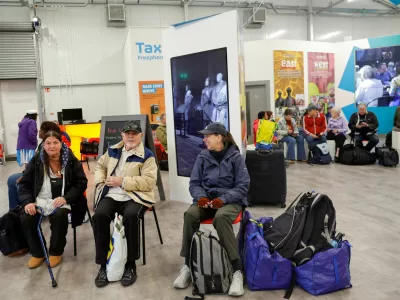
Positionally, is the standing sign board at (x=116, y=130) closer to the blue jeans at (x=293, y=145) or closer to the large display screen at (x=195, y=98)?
the large display screen at (x=195, y=98)

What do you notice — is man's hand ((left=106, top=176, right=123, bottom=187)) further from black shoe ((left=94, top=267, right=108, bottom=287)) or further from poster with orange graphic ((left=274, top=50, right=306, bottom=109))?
poster with orange graphic ((left=274, top=50, right=306, bottom=109))

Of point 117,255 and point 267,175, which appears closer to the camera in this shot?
point 117,255

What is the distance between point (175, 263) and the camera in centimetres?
332

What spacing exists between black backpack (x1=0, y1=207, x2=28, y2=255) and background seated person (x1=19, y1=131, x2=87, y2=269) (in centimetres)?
28

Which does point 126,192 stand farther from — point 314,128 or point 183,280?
point 314,128

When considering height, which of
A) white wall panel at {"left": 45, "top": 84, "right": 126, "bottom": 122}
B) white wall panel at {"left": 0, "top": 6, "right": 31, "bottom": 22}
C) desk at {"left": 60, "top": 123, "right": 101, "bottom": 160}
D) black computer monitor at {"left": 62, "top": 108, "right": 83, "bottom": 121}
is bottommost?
desk at {"left": 60, "top": 123, "right": 101, "bottom": 160}

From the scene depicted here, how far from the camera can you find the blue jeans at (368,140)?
781cm

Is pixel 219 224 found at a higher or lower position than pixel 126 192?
lower

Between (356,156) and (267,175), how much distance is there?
3.49 m

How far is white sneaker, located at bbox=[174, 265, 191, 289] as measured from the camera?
2.86 metres

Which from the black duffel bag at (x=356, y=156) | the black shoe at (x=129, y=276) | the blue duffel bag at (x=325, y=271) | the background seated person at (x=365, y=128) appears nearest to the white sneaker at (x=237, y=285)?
the blue duffel bag at (x=325, y=271)

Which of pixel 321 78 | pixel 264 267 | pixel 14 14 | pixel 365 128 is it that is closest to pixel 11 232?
pixel 264 267

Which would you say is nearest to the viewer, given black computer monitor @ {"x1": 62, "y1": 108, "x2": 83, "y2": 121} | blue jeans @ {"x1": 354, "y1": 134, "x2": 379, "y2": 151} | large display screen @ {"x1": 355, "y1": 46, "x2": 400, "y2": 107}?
blue jeans @ {"x1": 354, "y1": 134, "x2": 379, "y2": 151}

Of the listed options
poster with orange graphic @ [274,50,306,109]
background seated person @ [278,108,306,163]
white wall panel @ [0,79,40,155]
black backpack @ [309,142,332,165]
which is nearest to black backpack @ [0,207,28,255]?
background seated person @ [278,108,306,163]
